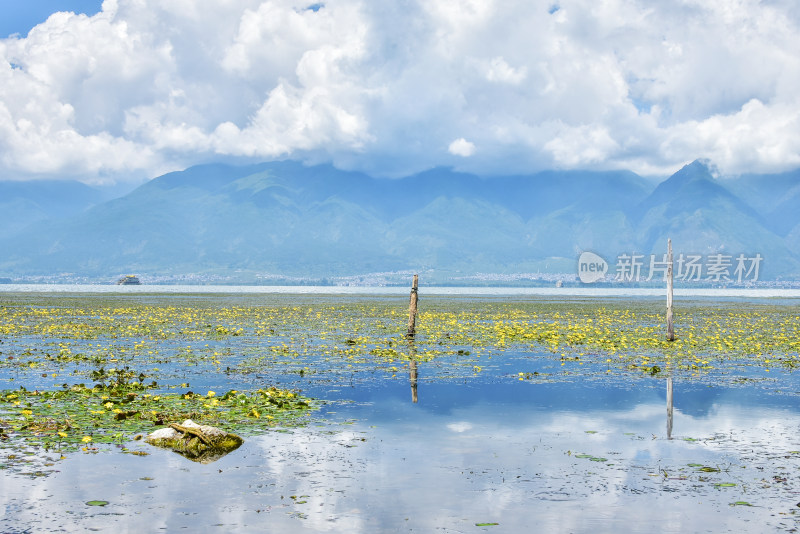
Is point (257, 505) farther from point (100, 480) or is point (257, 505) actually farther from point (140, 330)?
point (140, 330)

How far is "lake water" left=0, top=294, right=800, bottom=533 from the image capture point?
1230 centimetres

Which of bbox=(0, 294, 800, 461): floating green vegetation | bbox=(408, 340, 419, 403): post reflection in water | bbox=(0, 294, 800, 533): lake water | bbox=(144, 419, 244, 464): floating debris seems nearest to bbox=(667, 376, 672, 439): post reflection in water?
bbox=(0, 294, 800, 533): lake water

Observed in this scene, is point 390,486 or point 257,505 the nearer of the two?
point 257,505

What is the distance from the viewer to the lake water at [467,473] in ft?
40.3

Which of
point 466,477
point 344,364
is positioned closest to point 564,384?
point 344,364

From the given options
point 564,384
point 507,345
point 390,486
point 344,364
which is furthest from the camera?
point 507,345

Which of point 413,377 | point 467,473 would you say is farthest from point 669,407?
point 467,473

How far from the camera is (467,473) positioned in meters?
15.0

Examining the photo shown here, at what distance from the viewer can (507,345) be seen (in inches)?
1677

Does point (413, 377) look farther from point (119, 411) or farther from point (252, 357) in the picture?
point (119, 411)

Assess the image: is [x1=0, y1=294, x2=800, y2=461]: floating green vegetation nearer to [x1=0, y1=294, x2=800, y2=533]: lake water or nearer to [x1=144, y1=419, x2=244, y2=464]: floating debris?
[x1=144, y1=419, x2=244, y2=464]: floating debris

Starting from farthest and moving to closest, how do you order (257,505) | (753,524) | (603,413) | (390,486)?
(603,413), (390,486), (257,505), (753,524)

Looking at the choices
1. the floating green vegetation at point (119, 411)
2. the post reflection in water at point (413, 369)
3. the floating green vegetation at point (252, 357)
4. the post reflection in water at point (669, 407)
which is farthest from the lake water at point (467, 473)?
the floating green vegetation at point (252, 357)

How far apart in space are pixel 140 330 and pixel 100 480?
38262 mm
